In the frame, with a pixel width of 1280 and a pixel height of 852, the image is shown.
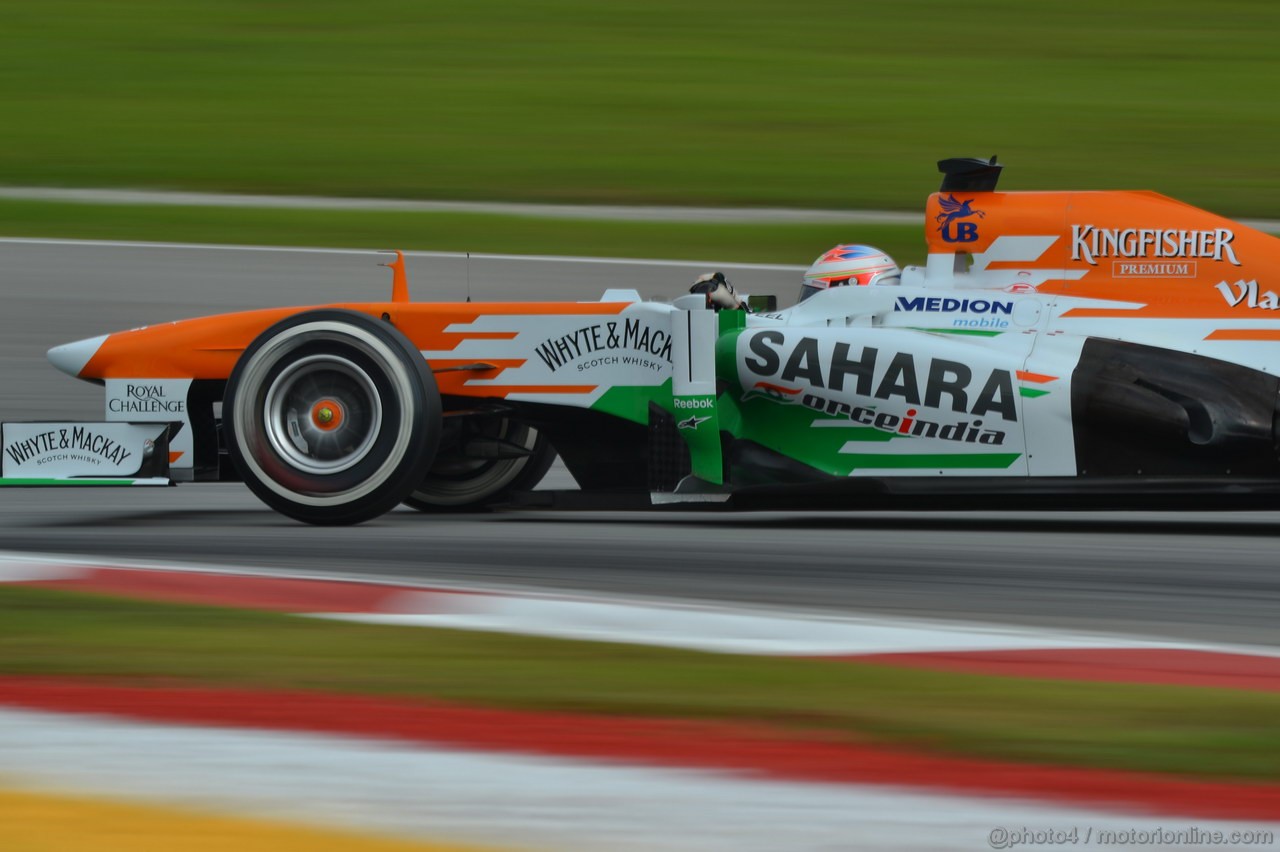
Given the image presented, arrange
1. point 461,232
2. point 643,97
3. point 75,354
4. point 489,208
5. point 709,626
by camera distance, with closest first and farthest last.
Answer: point 709,626
point 75,354
point 461,232
point 489,208
point 643,97

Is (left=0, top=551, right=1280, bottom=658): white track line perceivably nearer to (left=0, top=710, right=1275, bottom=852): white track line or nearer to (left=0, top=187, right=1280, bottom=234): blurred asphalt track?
(left=0, top=710, right=1275, bottom=852): white track line

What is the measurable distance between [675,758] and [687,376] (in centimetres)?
362

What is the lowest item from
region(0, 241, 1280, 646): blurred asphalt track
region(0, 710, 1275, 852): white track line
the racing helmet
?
region(0, 241, 1280, 646): blurred asphalt track

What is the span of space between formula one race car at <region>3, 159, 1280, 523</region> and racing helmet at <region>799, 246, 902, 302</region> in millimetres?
208

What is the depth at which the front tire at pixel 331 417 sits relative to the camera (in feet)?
23.3

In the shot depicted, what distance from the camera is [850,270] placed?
7.43 metres

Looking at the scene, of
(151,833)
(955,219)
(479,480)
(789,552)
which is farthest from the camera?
(479,480)

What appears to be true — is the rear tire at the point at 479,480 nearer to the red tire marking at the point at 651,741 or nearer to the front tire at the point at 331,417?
the front tire at the point at 331,417

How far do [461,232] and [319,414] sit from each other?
6.87 meters

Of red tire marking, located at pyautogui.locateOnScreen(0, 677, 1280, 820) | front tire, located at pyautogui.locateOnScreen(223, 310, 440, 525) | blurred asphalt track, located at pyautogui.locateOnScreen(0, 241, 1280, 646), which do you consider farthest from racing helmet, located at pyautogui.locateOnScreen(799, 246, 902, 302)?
red tire marking, located at pyautogui.locateOnScreen(0, 677, 1280, 820)

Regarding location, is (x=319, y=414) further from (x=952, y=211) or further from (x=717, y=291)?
(x=952, y=211)

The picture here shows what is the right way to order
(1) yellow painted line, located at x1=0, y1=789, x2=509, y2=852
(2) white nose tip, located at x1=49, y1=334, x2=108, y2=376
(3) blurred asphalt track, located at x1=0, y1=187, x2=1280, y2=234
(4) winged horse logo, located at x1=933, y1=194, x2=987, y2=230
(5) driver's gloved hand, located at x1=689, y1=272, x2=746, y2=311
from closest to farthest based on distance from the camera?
1. (1) yellow painted line, located at x1=0, y1=789, x2=509, y2=852
2. (4) winged horse logo, located at x1=933, y1=194, x2=987, y2=230
3. (5) driver's gloved hand, located at x1=689, y1=272, x2=746, y2=311
4. (2) white nose tip, located at x1=49, y1=334, x2=108, y2=376
5. (3) blurred asphalt track, located at x1=0, y1=187, x2=1280, y2=234

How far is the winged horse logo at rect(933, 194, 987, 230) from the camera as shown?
284 inches

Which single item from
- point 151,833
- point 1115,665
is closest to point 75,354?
point 151,833
